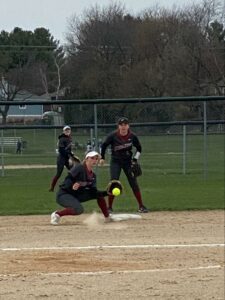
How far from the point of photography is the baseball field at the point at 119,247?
7.11 m

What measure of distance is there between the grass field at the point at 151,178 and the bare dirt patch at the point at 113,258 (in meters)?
1.96

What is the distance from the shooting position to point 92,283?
288 inches

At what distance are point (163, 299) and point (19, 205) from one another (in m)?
8.21

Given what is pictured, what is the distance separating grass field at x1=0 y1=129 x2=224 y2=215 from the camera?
1469 centimetres

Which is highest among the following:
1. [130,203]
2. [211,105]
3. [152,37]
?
[152,37]

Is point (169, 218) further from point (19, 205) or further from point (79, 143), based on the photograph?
point (79, 143)

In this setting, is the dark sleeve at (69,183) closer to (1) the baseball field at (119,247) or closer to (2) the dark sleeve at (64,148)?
(1) the baseball field at (119,247)

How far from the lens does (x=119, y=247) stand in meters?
9.52

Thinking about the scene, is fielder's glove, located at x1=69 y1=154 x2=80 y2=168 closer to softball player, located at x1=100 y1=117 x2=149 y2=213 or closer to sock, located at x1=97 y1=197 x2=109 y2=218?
softball player, located at x1=100 y1=117 x2=149 y2=213

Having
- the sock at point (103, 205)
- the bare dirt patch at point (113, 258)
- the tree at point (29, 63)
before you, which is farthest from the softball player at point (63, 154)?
the tree at point (29, 63)

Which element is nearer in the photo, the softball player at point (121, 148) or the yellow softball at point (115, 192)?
the yellow softball at point (115, 192)

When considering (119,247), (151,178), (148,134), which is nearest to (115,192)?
(119,247)

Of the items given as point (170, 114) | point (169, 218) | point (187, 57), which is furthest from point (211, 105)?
point (187, 57)

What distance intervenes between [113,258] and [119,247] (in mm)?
793
